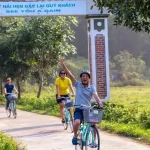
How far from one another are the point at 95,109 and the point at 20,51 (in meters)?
17.2

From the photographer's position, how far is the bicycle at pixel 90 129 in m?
8.41

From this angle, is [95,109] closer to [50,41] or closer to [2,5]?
[2,5]

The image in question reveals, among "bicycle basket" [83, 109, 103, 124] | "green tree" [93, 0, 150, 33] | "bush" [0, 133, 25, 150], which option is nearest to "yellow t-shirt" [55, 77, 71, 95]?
"bush" [0, 133, 25, 150]

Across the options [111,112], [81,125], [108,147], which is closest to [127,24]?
[81,125]

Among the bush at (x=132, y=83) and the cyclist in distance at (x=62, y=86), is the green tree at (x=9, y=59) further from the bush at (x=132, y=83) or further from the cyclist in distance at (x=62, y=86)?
the bush at (x=132, y=83)

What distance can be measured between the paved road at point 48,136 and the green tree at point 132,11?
323 cm

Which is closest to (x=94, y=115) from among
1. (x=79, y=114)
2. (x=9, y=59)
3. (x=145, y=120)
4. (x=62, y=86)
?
(x=79, y=114)

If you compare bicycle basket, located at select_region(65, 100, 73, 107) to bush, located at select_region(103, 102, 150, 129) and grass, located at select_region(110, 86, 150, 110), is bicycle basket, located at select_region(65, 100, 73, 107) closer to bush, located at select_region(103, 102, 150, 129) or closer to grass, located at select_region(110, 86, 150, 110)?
bush, located at select_region(103, 102, 150, 129)

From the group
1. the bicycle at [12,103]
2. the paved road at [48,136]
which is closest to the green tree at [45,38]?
the bicycle at [12,103]

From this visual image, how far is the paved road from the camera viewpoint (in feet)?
33.3

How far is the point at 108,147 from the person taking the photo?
1000 centimetres

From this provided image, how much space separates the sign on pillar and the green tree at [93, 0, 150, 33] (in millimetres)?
9238

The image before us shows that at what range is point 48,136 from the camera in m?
12.0

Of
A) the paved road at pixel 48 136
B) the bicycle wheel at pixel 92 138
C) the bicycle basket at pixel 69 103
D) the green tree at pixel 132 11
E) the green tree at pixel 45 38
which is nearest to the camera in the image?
the green tree at pixel 132 11
